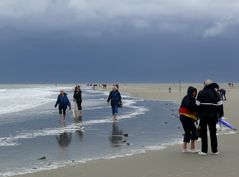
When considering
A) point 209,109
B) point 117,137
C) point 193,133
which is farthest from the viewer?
point 117,137

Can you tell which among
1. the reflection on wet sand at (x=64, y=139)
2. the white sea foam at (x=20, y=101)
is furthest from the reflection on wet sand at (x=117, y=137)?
the white sea foam at (x=20, y=101)

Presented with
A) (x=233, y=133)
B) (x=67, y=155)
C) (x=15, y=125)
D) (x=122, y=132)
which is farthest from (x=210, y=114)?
(x=15, y=125)

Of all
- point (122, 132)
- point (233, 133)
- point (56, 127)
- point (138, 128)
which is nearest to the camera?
point (233, 133)

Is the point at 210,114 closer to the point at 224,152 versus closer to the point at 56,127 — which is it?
the point at 224,152

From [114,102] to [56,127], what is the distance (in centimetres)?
415

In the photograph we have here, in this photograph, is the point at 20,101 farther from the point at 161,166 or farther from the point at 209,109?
the point at 161,166

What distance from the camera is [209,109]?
1047cm

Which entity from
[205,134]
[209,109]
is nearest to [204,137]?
[205,134]

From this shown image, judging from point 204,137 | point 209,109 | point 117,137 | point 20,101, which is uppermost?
point 209,109

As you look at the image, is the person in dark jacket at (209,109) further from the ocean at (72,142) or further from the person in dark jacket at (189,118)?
the ocean at (72,142)

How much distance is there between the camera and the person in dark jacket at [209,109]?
1047cm

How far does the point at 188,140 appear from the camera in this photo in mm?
11055

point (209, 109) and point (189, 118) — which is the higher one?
point (209, 109)

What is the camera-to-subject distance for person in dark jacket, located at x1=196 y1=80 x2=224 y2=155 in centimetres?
1047
